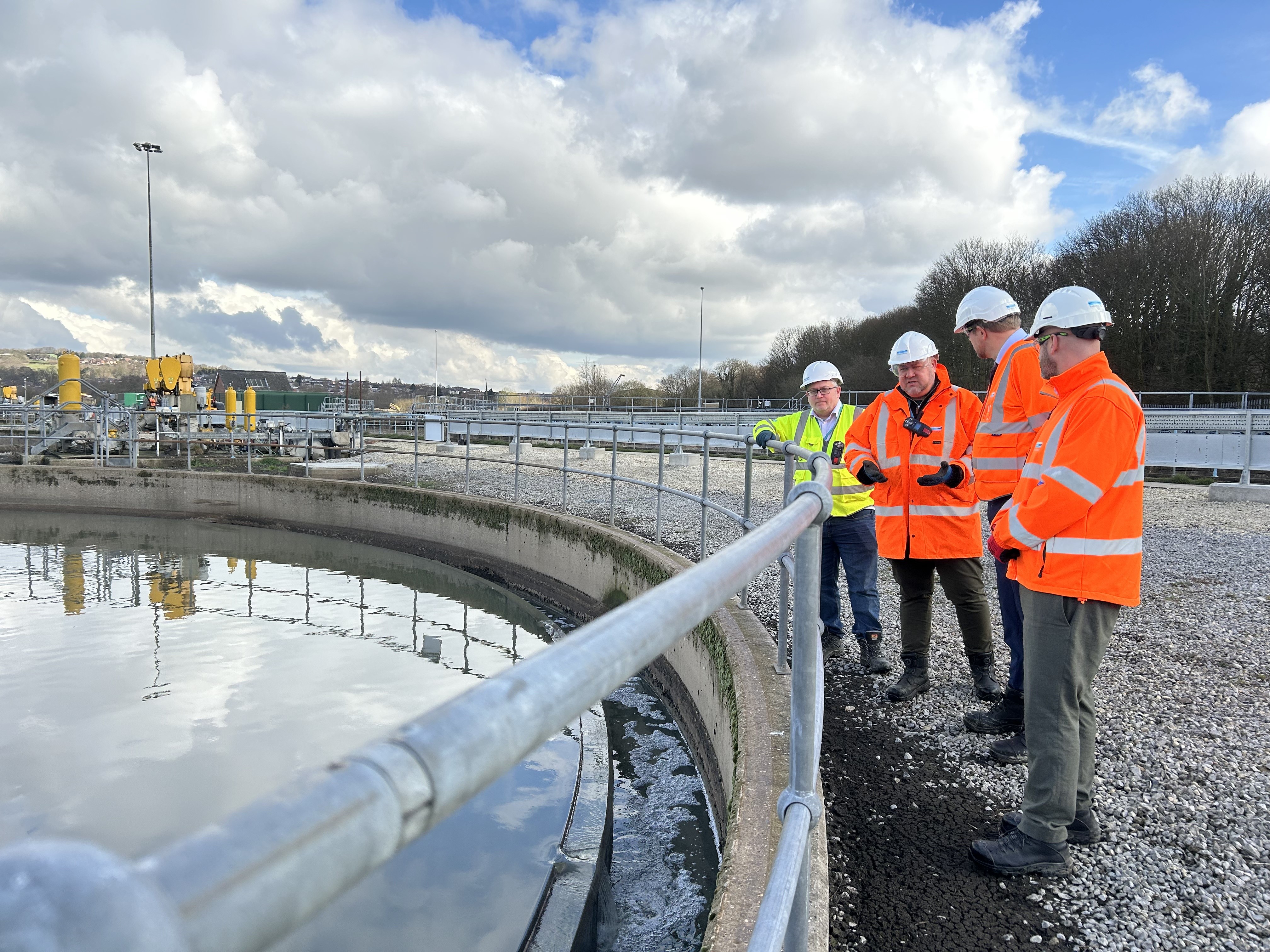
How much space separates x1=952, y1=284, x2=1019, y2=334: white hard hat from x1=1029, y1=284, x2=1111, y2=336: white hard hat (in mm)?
953

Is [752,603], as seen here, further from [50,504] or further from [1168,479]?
[50,504]

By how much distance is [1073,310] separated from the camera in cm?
296

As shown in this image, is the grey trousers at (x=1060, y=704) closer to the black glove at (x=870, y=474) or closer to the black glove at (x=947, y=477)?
the black glove at (x=947, y=477)

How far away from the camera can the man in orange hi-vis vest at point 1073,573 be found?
2.75m

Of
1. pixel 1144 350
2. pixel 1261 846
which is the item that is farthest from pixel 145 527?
pixel 1144 350

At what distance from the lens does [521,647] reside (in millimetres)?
8422

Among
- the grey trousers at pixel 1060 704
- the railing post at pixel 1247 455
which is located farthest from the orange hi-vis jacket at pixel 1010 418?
the railing post at pixel 1247 455

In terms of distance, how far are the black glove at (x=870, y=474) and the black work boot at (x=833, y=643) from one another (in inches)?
48.4

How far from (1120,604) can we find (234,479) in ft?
52.6

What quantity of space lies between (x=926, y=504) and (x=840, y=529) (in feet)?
3.48

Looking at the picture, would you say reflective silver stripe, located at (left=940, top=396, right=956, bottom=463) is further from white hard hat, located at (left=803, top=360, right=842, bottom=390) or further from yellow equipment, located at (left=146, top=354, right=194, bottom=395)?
yellow equipment, located at (left=146, top=354, right=194, bottom=395)

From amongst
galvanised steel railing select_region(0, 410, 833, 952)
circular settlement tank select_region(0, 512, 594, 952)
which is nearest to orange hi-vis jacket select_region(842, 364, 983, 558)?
circular settlement tank select_region(0, 512, 594, 952)

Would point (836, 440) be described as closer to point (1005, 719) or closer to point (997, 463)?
point (997, 463)

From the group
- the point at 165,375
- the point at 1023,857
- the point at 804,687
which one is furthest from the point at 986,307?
the point at 165,375
